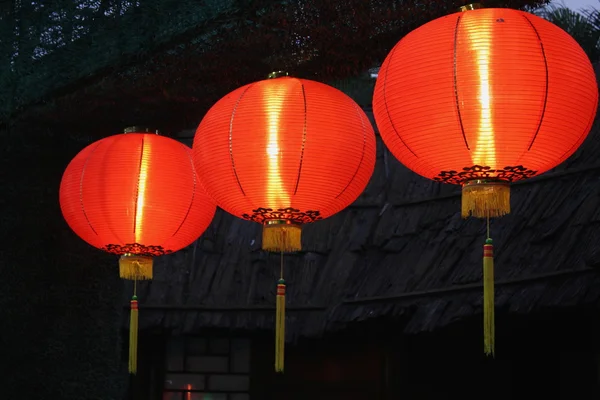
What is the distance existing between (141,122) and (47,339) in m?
1.20

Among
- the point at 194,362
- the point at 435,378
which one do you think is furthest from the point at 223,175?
the point at 194,362

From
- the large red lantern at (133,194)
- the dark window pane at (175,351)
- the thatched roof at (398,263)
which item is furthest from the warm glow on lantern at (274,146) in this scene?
the dark window pane at (175,351)

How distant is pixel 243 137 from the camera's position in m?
3.93

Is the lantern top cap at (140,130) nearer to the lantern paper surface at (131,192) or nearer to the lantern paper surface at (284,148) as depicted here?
the lantern paper surface at (131,192)

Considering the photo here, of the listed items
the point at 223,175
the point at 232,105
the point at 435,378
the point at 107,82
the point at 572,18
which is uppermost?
the point at 572,18

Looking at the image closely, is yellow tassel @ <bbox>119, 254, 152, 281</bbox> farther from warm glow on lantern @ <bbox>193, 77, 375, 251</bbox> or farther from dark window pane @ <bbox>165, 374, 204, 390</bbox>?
dark window pane @ <bbox>165, 374, 204, 390</bbox>

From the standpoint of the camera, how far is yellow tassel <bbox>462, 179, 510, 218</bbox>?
362 centimetres

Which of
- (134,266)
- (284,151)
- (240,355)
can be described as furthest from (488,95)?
(240,355)

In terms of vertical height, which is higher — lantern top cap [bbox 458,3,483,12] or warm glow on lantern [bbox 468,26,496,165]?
lantern top cap [bbox 458,3,483,12]

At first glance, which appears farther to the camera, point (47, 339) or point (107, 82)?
point (47, 339)

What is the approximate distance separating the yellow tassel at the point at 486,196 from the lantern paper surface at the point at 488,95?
4 centimetres

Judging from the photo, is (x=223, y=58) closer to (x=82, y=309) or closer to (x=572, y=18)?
(x=82, y=309)

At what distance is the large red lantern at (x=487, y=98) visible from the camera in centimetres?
339

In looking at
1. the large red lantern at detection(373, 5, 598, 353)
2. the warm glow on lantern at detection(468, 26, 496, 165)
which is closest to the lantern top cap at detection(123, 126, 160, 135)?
the large red lantern at detection(373, 5, 598, 353)
